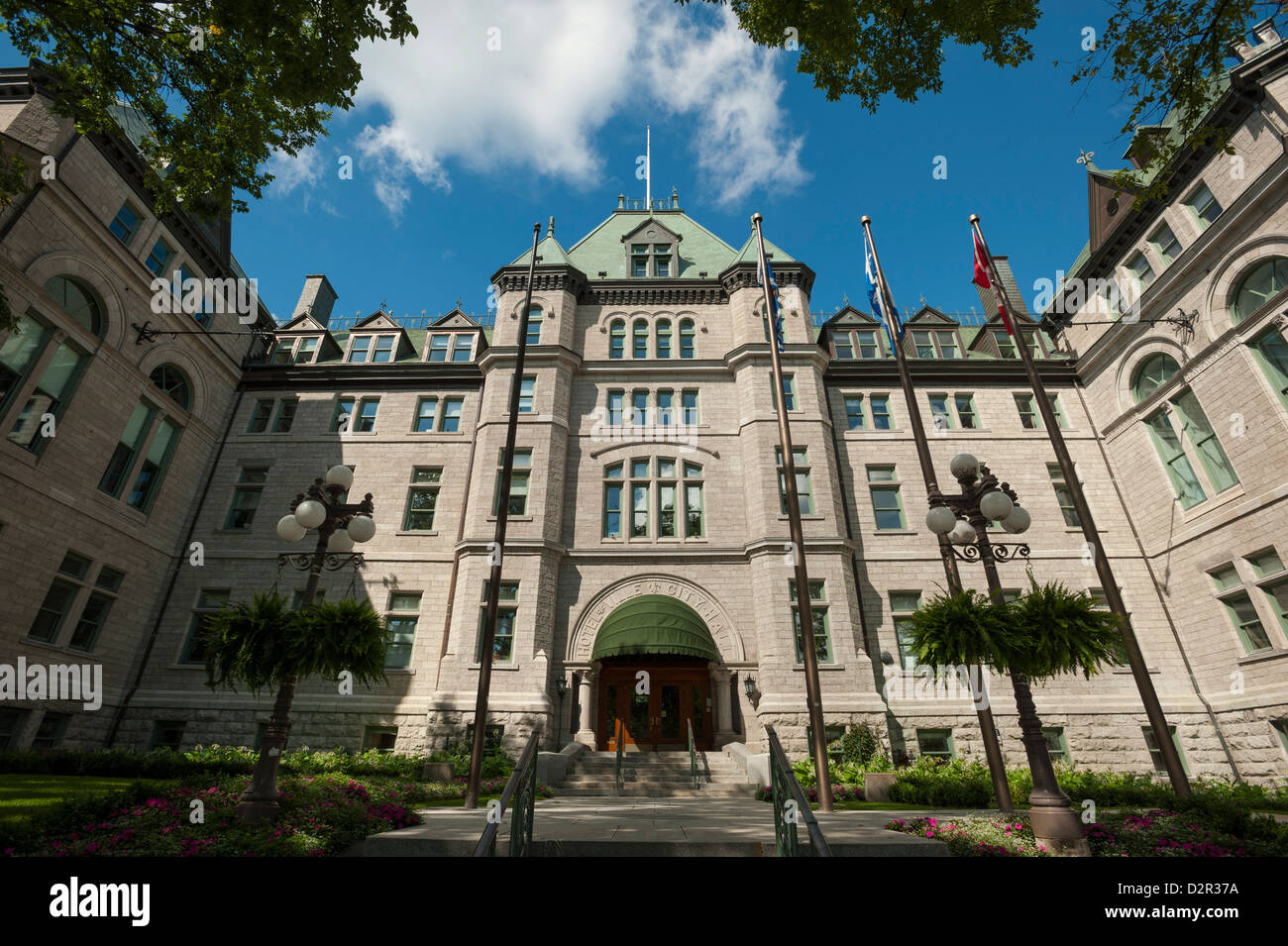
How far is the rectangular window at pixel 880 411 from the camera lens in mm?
25797

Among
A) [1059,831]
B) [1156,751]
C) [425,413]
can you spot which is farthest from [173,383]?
[1156,751]

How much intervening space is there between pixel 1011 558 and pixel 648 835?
728 cm

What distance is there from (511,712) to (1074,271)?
96.9 feet

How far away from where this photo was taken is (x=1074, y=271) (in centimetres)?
2728

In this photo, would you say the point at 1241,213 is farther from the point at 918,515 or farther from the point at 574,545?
the point at 574,545

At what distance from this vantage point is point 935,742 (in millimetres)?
19812

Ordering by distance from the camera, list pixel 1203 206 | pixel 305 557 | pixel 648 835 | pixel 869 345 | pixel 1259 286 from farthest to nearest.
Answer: pixel 869 345, pixel 1203 206, pixel 1259 286, pixel 305 557, pixel 648 835

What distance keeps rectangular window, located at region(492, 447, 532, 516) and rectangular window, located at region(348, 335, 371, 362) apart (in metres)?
10.1

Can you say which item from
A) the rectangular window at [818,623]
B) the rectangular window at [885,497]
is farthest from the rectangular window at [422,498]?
the rectangular window at [885,497]

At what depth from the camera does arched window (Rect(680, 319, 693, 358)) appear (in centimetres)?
2658

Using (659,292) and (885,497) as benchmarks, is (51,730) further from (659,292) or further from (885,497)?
(885,497)
